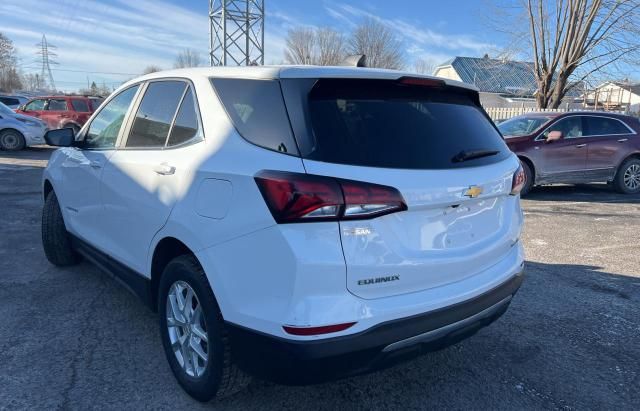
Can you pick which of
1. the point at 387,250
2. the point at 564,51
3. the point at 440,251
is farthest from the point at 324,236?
the point at 564,51

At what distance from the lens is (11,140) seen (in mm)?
15328

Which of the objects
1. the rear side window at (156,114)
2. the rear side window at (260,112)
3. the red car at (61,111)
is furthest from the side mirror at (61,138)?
the red car at (61,111)

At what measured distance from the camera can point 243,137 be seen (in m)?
2.34

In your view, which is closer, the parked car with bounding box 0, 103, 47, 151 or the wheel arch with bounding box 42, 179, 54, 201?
the wheel arch with bounding box 42, 179, 54, 201

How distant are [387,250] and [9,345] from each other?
8.86 feet

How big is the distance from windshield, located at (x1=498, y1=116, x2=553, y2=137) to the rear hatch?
763 cm

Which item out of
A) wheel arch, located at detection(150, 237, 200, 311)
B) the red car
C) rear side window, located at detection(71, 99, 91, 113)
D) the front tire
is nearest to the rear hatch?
the front tire

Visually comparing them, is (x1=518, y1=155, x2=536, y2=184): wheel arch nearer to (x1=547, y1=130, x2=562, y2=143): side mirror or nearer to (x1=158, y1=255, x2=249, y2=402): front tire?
(x1=547, y1=130, x2=562, y2=143): side mirror

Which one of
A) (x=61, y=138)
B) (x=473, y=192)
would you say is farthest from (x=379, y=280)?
(x=61, y=138)

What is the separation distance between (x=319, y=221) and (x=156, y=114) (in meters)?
1.69

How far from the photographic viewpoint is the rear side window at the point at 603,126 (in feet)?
31.9

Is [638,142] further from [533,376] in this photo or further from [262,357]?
[262,357]

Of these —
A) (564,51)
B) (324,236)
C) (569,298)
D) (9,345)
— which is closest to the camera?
(324,236)

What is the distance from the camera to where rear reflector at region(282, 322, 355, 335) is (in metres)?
2.02
